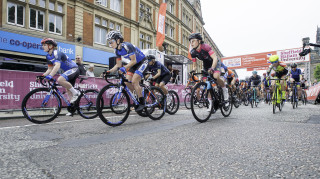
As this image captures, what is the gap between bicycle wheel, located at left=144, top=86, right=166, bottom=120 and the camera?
5477 mm

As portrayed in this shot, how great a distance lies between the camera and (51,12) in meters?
17.0

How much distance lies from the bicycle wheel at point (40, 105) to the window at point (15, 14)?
11978 millimetres

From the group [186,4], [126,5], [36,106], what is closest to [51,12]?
[126,5]

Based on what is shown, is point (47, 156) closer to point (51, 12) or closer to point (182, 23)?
point (51, 12)

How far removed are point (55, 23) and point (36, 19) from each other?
1.46 m

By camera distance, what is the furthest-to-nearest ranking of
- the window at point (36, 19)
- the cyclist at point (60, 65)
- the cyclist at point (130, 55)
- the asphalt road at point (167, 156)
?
1. the window at point (36, 19)
2. the cyclist at point (60, 65)
3. the cyclist at point (130, 55)
4. the asphalt road at point (167, 156)

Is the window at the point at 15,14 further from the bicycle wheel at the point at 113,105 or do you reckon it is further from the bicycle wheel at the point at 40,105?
the bicycle wheel at the point at 113,105

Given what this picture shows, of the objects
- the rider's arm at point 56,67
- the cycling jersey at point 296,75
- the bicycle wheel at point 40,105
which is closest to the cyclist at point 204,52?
the rider's arm at point 56,67

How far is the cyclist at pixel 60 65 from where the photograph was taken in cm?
579

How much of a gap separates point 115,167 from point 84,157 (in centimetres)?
47

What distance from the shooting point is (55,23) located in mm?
17297

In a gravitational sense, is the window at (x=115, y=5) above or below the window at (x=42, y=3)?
above

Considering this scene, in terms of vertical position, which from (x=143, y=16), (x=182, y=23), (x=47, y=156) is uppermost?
(x=182, y=23)

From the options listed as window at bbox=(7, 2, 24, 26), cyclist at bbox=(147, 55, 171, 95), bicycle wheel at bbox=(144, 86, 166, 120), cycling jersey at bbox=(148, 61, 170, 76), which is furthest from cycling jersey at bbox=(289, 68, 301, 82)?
window at bbox=(7, 2, 24, 26)
